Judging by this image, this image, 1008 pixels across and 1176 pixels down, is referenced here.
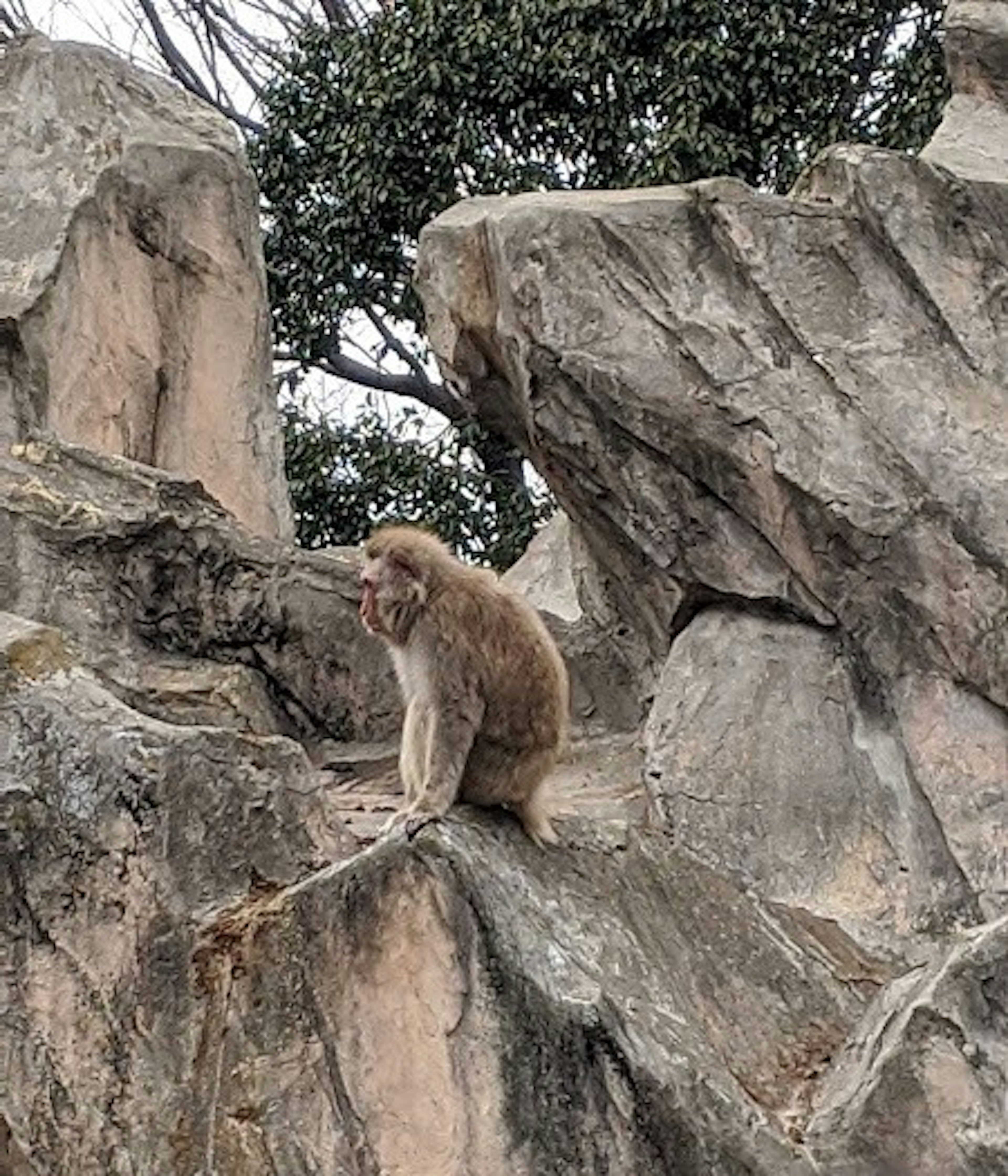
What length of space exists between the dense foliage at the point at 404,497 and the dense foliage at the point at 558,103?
7 cm

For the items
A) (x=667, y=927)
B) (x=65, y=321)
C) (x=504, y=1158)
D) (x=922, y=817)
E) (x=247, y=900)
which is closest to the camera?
(x=504, y=1158)

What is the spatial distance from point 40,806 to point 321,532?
924 centimetres

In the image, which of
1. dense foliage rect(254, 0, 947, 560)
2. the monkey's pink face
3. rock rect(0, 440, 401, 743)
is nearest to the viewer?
the monkey's pink face

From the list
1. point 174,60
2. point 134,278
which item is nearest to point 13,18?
point 174,60

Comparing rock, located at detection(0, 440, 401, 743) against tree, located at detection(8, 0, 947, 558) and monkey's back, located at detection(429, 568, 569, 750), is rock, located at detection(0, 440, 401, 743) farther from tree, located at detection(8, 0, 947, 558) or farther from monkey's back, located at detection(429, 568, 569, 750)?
tree, located at detection(8, 0, 947, 558)

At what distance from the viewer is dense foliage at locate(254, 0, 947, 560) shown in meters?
14.6

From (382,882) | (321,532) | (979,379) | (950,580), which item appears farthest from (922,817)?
(321,532)

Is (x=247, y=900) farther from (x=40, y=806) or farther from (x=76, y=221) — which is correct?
(x=76, y=221)

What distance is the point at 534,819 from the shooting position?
6680 mm

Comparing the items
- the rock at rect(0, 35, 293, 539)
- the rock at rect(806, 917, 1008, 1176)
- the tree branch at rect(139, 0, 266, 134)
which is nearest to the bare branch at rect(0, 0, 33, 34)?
the tree branch at rect(139, 0, 266, 134)

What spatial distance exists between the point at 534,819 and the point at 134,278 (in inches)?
196

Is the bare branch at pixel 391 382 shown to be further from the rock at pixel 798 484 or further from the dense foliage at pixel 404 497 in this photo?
the rock at pixel 798 484

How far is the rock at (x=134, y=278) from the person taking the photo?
10227mm

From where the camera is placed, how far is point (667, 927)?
6.88 metres
